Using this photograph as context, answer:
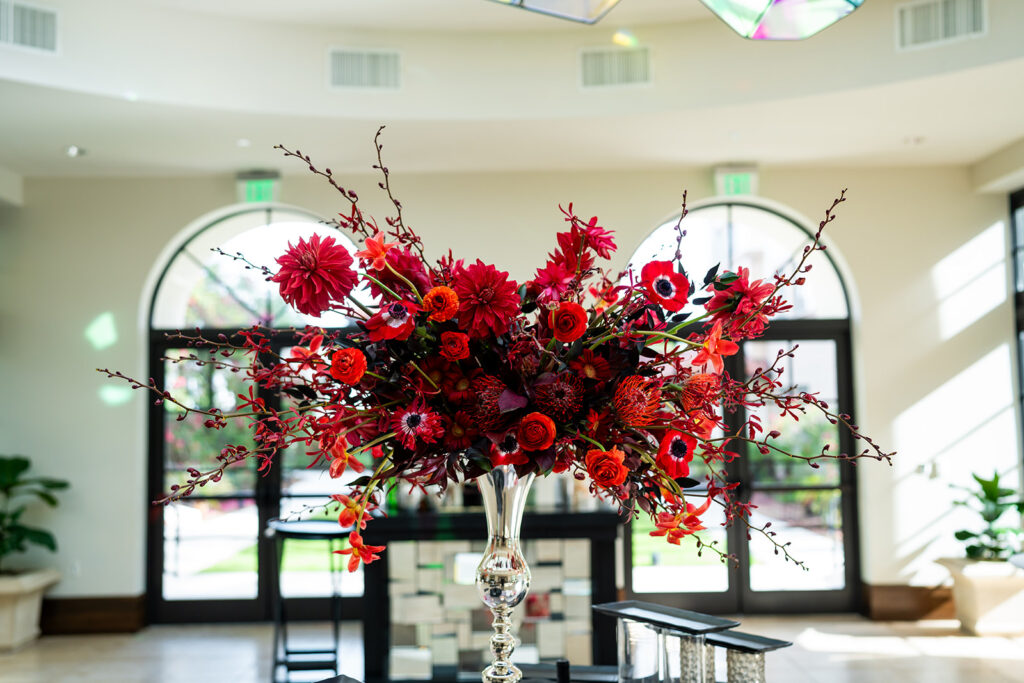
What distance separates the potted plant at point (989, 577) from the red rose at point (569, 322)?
18.2ft

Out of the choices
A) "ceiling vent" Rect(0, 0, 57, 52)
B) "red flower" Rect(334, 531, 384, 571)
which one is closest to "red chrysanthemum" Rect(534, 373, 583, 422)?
"red flower" Rect(334, 531, 384, 571)

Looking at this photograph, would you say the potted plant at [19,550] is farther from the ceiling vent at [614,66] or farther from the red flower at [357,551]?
the red flower at [357,551]

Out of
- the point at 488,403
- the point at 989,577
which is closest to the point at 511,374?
the point at 488,403

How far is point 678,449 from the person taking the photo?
1.45 m

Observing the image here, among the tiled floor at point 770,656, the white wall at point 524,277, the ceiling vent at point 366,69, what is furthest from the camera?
the white wall at point 524,277

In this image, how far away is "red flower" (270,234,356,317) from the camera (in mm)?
1399

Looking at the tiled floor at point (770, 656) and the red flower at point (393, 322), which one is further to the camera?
the tiled floor at point (770, 656)

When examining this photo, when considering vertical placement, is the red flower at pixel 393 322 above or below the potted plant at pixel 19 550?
above

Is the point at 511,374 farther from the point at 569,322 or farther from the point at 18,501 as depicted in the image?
the point at 18,501

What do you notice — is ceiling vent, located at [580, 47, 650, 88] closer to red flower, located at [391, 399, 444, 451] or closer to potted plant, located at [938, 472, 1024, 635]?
potted plant, located at [938, 472, 1024, 635]

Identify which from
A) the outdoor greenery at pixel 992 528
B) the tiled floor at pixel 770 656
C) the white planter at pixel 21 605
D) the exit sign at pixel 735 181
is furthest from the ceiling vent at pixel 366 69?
the outdoor greenery at pixel 992 528

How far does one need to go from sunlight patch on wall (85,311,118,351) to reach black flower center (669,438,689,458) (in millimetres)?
5950

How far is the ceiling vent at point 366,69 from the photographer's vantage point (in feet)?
17.7

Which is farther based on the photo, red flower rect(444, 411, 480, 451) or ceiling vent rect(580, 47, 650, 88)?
ceiling vent rect(580, 47, 650, 88)
